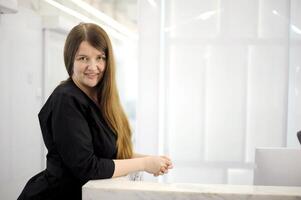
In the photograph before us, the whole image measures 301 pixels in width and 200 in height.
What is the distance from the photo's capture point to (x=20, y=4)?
2756 millimetres

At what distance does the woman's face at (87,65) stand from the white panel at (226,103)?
186 centimetres

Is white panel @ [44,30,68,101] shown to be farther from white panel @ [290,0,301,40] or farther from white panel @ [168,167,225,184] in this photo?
white panel @ [290,0,301,40]

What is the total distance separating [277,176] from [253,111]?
4.68ft

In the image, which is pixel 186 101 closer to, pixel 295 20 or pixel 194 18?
pixel 194 18

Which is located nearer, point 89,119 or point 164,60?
point 89,119

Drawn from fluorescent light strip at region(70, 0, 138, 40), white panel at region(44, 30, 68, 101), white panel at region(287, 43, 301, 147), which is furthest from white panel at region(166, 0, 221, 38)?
white panel at region(44, 30, 68, 101)

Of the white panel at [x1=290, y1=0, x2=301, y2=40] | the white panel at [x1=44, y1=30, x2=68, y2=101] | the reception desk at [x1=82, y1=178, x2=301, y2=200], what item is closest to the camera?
the reception desk at [x1=82, y1=178, x2=301, y2=200]

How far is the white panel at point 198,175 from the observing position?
2.89 meters

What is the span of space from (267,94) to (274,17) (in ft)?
2.14

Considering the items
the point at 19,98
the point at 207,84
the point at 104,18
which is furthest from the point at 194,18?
the point at 19,98

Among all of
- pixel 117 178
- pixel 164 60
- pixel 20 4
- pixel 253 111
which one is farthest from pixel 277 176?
pixel 20 4

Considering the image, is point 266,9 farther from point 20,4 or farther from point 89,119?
point 89,119

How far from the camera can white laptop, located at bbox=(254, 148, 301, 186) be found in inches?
57.1

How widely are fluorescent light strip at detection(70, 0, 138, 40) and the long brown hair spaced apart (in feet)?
6.98
